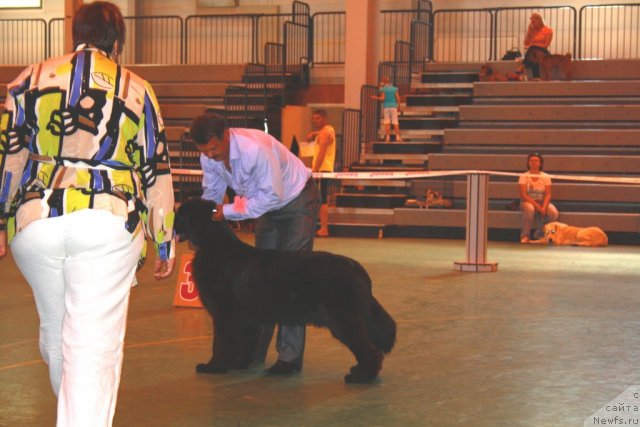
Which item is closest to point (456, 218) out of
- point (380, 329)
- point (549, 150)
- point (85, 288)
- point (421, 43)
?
point (549, 150)

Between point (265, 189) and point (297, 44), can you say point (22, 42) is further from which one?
point (265, 189)

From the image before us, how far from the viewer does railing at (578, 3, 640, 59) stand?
21062 millimetres

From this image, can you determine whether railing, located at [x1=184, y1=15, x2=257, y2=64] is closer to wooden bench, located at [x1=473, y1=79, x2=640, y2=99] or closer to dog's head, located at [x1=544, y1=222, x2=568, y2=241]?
wooden bench, located at [x1=473, y1=79, x2=640, y2=99]

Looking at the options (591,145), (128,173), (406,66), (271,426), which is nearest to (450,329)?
(271,426)

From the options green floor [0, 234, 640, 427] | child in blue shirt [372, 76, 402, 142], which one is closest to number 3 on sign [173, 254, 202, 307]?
green floor [0, 234, 640, 427]

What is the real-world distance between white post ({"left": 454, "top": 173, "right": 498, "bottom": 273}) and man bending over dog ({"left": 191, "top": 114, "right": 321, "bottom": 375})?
204 inches

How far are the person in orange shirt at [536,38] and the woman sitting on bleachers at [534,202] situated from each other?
4416mm

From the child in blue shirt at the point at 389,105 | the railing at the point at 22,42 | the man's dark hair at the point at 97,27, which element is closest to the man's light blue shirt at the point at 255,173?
the man's dark hair at the point at 97,27

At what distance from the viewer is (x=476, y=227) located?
11008 mm

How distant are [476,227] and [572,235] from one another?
409cm

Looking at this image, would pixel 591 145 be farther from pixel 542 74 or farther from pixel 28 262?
pixel 28 262

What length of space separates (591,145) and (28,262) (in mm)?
15195

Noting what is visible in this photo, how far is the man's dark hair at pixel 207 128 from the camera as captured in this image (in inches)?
212

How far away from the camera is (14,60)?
24.5m
